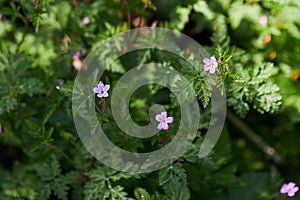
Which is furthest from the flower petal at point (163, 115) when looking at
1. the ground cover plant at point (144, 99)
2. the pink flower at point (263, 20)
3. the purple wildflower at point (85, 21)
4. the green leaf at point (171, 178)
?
the pink flower at point (263, 20)

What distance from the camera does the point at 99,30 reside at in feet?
10.7

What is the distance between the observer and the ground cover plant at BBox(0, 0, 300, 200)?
275 cm

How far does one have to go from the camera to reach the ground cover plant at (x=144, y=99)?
275 centimetres

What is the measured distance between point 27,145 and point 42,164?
1.04ft

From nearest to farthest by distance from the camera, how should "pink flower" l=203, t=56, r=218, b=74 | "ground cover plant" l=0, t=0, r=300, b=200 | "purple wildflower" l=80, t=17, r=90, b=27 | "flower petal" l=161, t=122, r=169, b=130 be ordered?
"pink flower" l=203, t=56, r=218, b=74, "flower petal" l=161, t=122, r=169, b=130, "ground cover plant" l=0, t=0, r=300, b=200, "purple wildflower" l=80, t=17, r=90, b=27

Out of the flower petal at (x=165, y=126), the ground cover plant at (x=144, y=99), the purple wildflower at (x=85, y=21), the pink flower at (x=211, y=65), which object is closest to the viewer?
the pink flower at (x=211, y=65)

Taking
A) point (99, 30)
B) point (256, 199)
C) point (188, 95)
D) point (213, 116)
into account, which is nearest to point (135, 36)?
point (99, 30)

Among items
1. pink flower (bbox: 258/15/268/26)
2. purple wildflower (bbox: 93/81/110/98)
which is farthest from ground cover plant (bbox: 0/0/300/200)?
purple wildflower (bbox: 93/81/110/98)

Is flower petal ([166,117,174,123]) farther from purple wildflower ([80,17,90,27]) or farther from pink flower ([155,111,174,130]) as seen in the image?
purple wildflower ([80,17,90,27])

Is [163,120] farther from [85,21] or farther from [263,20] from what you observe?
[263,20]

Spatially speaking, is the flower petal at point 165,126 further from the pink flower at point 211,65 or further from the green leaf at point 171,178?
the pink flower at point 211,65

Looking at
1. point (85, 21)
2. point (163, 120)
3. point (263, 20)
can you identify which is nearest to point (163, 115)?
point (163, 120)

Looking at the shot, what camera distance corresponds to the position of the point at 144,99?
3.12 m

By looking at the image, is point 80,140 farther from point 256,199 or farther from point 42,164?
point 256,199
